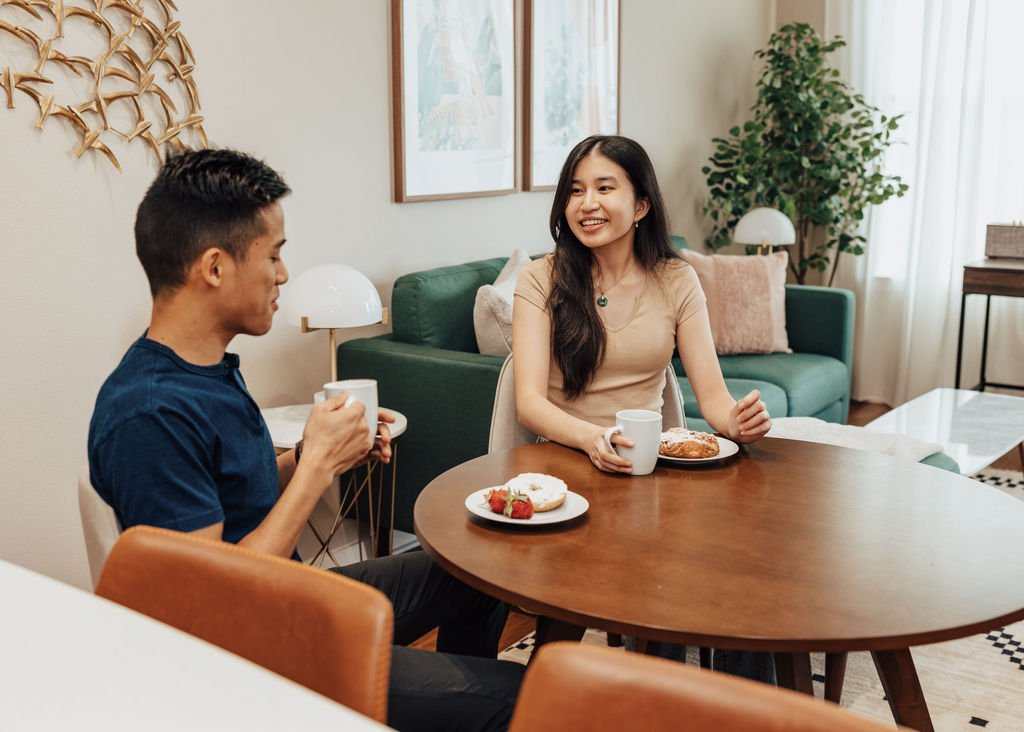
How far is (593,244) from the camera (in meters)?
2.17

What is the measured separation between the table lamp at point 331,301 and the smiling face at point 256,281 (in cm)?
116

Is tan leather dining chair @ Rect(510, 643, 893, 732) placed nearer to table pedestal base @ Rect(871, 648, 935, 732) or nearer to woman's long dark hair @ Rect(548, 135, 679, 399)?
table pedestal base @ Rect(871, 648, 935, 732)

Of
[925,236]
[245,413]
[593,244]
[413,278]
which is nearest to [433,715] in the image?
[245,413]

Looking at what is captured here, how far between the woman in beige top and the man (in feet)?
2.29

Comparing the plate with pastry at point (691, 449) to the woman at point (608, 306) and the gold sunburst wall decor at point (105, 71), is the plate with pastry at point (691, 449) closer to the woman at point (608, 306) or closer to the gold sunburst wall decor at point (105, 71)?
the woman at point (608, 306)

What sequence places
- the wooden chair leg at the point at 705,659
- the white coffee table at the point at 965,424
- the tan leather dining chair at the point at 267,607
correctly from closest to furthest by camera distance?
the tan leather dining chair at the point at 267,607 → the wooden chair leg at the point at 705,659 → the white coffee table at the point at 965,424

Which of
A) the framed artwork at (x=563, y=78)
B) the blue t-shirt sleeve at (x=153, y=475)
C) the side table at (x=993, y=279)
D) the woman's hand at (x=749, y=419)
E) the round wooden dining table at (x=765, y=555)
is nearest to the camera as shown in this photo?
the round wooden dining table at (x=765, y=555)

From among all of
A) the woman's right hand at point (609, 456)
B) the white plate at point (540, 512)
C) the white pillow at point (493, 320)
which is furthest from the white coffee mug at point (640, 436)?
the white pillow at point (493, 320)

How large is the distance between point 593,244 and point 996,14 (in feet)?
12.4

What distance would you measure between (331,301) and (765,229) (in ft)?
8.79

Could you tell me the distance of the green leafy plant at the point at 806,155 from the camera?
16.3 ft

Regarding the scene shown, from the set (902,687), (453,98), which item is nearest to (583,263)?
(902,687)

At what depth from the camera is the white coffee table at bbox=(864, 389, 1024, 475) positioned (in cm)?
326

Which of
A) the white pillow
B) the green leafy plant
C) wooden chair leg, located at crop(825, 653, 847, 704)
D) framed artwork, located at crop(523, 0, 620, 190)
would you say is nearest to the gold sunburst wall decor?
the white pillow
